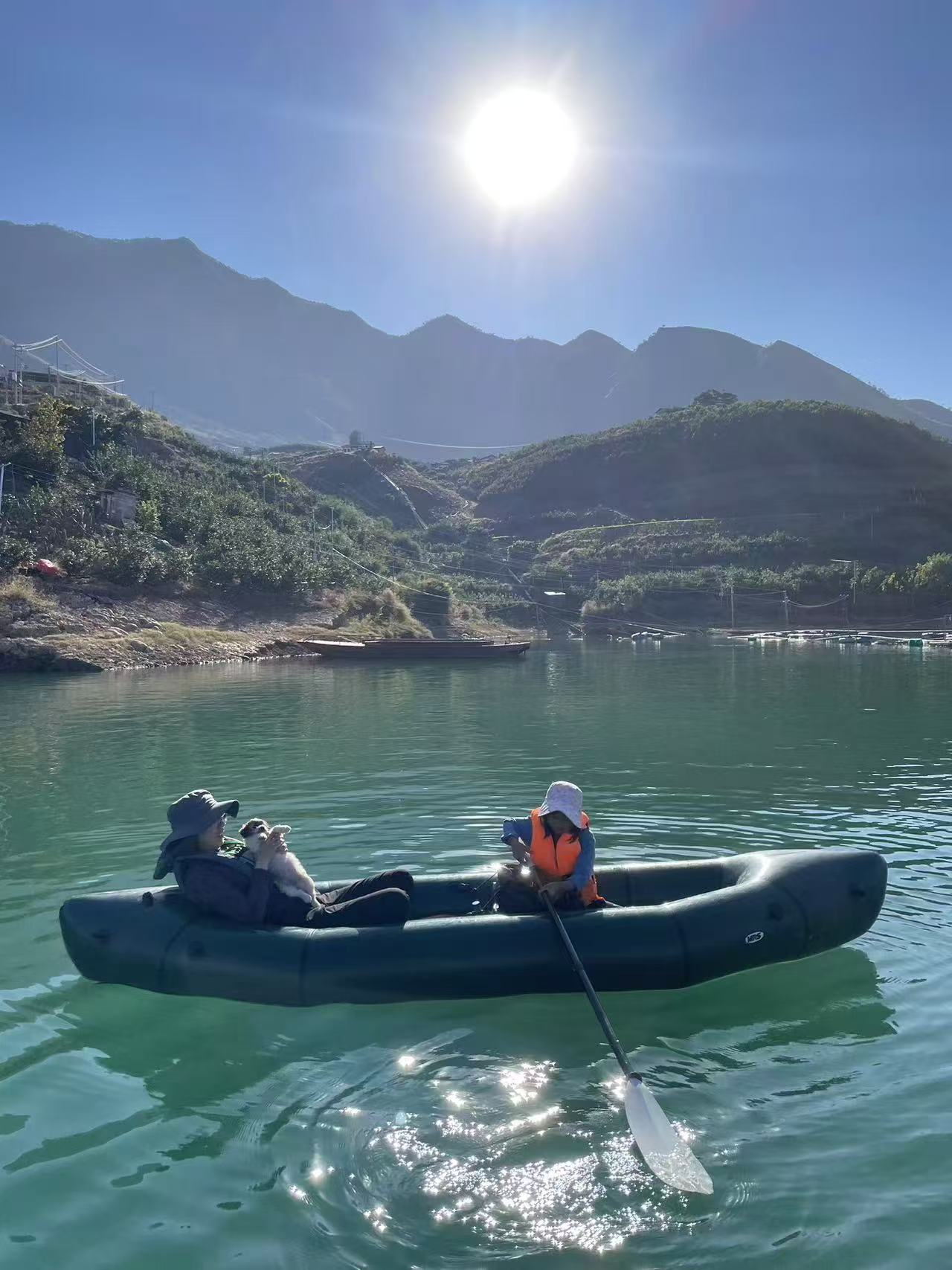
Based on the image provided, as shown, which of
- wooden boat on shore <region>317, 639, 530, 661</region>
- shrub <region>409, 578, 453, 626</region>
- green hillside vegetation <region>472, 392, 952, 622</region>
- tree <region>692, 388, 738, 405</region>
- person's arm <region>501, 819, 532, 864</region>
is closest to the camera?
person's arm <region>501, 819, 532, 864</region>

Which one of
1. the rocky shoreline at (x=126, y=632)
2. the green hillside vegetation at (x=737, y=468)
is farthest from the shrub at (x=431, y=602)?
the green hillside vegetation at (x=737, y=468)

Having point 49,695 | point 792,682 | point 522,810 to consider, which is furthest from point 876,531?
point 522,810

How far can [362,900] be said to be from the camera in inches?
274

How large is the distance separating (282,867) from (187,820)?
0.78 meters

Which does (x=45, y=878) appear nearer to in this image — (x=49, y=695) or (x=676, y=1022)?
(x=676, y=1022)

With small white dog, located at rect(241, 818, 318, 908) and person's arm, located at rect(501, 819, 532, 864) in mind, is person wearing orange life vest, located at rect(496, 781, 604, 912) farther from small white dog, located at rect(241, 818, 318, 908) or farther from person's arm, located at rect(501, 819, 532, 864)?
small white dog, located at rect(241, 818, 318, 908)

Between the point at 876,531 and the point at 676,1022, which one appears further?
the point at 876,531

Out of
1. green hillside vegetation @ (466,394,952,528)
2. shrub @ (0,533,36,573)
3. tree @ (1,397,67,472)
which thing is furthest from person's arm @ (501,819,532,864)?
green hillside vegetation @ (466,394,952,528)

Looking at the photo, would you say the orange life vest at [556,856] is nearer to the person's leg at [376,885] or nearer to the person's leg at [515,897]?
the person's leg at [515,897]

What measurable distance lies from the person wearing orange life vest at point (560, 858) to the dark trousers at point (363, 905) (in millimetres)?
823

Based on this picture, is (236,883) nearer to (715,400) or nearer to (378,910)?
(378,910)

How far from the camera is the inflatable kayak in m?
6.61

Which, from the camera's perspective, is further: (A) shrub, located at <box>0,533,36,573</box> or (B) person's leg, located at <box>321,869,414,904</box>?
(A) shrub, located at <box>0,533,36,573</box>

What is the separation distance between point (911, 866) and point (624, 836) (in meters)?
3.10
